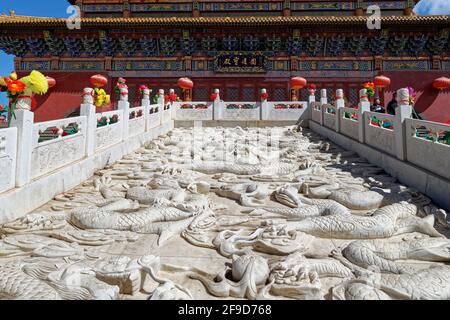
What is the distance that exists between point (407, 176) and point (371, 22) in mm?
12054

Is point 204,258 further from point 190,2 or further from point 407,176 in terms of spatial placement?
point 190,2

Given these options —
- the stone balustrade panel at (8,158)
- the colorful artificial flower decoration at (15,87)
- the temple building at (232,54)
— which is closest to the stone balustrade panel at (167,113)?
the temple building at (232,54)

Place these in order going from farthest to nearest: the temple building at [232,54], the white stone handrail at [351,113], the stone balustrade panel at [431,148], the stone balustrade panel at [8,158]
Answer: the temple building at [232,54]
the white stone handrail at [351,113]
the stone balustrade panel at [431,148]
the stone balustrade panel at [8,158]

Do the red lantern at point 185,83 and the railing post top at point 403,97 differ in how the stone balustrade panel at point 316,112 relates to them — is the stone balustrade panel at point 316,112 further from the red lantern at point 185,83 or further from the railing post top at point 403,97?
the red lantern at point 185,83

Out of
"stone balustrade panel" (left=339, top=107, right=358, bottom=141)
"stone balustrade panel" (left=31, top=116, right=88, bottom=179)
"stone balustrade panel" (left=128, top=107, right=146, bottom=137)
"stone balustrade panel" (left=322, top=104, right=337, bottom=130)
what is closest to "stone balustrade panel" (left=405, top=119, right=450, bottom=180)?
"stone balustrade panel" (left=339, top=107, right=358, bottom=141)

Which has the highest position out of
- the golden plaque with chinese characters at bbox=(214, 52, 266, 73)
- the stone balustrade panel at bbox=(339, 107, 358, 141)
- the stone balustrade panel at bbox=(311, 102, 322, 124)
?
the golden plaque with chinese characters at bbox=(214, 52, 266, 73)

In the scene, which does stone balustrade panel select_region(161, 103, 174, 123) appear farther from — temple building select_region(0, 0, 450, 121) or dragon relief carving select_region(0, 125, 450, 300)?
dragon relief carving select_region(0, 125, 450, 300)

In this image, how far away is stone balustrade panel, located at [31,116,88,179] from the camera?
3.78 meters

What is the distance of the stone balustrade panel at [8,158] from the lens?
3168 millimetres

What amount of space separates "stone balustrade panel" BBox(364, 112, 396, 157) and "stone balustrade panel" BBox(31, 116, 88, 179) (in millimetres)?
5651

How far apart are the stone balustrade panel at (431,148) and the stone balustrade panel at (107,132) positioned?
5.69 metres

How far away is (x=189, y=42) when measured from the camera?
14.7 m

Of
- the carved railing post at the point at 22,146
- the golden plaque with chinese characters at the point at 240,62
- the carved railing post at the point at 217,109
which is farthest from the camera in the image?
the golden plaque with chinese characters at the point at 240,62
